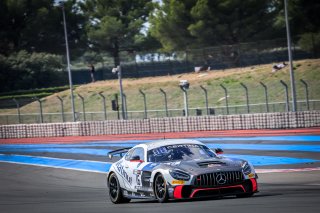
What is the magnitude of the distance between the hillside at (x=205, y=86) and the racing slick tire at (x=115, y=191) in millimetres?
28623

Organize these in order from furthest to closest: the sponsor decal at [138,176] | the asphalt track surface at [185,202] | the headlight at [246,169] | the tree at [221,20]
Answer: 1. the tree at [221,20]
2. the sponsor decal at [138,176]
3. the headlight at [246,169]
4. the asphalt track surface at [185,202]

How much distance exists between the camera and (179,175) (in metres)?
12.9

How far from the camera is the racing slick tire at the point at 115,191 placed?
15.0 metres

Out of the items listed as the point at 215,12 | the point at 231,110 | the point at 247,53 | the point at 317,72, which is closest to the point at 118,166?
the point at 231,110

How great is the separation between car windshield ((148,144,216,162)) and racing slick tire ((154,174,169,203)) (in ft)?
2.17

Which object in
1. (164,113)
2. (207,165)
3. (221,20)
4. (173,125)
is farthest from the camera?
(221,20)

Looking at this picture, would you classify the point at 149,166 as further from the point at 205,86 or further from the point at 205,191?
the point at 205,86

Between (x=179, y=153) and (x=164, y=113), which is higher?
(x=164, y=113)

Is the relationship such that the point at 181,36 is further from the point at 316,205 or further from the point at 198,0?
the point at 316,205

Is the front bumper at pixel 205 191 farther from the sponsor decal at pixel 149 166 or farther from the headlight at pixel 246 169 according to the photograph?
the sponsor decal at pixel 149 166

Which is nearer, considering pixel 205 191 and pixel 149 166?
pixel 205 191

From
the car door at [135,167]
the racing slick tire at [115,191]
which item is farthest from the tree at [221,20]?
the car door at [135,167]

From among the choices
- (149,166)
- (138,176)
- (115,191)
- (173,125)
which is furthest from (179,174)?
(173,125)

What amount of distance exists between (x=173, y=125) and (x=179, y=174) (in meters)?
25.7
